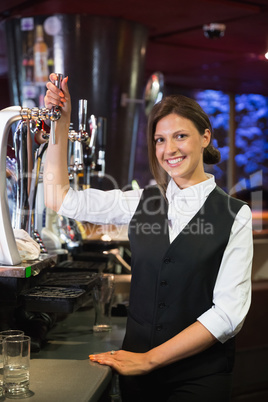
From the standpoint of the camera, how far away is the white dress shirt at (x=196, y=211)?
4.52 feet

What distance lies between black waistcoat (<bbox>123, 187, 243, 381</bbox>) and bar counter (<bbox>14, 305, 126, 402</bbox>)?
161 millimetres

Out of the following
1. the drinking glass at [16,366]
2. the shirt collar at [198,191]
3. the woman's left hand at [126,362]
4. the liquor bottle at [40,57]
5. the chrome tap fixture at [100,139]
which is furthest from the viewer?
the liquor bottle at [40,57]

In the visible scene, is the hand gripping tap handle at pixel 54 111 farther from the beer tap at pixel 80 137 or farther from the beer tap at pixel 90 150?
the beer tap at pixel 90 150

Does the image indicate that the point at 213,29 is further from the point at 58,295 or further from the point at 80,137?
the point at 58,295

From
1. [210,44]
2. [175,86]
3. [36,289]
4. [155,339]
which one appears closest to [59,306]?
[36,289]

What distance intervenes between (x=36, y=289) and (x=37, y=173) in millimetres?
385

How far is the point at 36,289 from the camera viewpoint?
1697mm

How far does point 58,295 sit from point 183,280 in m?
0.39

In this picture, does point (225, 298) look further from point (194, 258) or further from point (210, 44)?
point (210, 44)

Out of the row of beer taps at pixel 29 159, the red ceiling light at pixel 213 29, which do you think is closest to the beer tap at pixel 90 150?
the row of beer taps at pixel 29 159

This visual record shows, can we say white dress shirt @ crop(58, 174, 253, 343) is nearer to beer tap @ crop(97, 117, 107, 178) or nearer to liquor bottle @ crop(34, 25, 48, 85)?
beer tap @ crop(97, 117, 107, 178)

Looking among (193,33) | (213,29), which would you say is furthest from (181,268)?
(193,33)

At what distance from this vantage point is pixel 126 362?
4.76ft

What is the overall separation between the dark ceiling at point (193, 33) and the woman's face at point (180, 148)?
351cm
